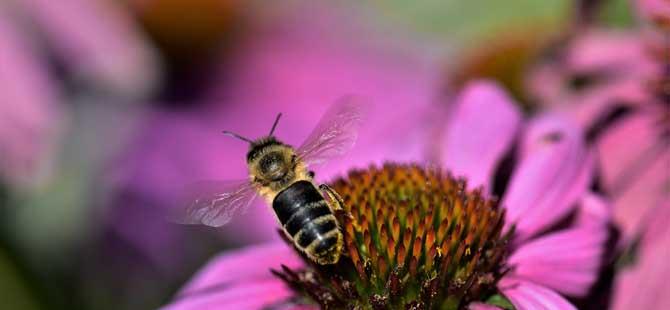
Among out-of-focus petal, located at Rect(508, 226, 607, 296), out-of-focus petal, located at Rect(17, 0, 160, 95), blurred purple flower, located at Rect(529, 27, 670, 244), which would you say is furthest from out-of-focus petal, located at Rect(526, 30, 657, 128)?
→ out-of-focus petal, located at Rect(17, 0, 160, 95)

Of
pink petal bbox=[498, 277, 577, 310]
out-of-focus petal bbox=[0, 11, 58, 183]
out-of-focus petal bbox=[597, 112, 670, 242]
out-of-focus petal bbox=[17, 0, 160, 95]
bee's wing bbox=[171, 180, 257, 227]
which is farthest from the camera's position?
out-of-focus petal bbox=[17, 0, 160, 95]

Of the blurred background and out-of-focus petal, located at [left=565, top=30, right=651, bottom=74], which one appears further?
the blurred background

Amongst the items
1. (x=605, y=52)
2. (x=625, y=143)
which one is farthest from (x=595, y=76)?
(x=625, y=143)

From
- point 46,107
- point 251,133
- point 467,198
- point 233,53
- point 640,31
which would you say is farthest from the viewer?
point 233,53

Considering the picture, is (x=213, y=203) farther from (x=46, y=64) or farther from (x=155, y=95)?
(x=155, y=95)

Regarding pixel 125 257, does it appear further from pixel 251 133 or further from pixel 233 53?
pixel 233 53

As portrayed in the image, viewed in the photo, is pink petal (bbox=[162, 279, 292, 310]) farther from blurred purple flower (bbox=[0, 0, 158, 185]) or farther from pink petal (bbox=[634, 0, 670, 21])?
blurred purple flower (bbox=[0, 0, 158, 185])

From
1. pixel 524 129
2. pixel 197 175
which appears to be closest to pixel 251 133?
pixel 197 175
